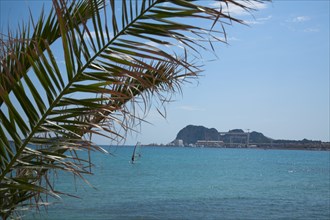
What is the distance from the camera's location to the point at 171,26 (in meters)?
1.91

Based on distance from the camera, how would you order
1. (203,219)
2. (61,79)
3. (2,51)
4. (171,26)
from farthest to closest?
(203,219), (2,51), (61,79), (171,26)

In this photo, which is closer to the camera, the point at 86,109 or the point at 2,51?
the point at 86,109

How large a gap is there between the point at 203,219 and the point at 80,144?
20.1 metres

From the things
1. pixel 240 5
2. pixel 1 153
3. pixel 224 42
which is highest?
pixel 240 5

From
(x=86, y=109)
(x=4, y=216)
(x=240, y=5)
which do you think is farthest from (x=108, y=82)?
(x=4, y=216)

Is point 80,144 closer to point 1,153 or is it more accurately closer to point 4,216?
point 1,153

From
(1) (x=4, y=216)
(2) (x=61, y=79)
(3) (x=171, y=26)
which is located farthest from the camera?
(1) (x=4, y=216)

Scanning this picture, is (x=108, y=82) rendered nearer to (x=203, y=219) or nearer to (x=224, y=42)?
(x=224, y=42)

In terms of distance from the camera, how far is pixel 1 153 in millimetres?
2098

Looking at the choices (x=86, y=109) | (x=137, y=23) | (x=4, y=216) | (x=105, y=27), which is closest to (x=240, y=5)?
(x=137, y=23)

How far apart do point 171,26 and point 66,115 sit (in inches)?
26.0

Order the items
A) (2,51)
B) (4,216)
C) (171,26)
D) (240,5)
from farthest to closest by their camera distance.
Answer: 1. (4,216)
2. (2,51)
3. (171,26)
4. (240,5)

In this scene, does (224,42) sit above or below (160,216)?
above

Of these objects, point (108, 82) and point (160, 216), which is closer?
point (108, 82)
